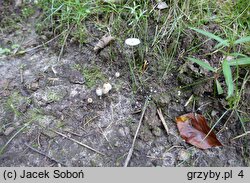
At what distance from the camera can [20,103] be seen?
65.6 inches

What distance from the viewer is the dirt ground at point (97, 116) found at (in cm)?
150

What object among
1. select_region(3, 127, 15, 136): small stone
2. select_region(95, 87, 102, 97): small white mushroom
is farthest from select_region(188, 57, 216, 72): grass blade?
select_region(3, 127, 15, 136): small stone

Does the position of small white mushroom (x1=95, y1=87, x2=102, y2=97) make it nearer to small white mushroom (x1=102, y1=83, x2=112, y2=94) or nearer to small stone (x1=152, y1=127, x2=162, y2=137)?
small white mushroom (x1=102, y1=83, x2=112, y2=94)

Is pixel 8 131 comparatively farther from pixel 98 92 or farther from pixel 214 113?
pixel 214 113

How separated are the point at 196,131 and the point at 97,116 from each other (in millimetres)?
535

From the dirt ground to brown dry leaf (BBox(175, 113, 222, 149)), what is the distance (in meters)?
0.03

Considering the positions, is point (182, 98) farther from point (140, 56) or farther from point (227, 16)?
point (227, 16)

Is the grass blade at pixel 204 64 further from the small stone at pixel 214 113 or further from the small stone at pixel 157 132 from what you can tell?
the small stone at pixel 157 132

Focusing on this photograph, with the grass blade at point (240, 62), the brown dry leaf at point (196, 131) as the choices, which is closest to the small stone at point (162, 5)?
the grass blade at point (240, 62)

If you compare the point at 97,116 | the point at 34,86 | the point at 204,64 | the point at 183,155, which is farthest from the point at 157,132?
the point at 34,86

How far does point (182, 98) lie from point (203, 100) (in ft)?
0.38

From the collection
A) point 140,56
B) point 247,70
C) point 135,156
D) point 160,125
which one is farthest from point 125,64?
point 247,70

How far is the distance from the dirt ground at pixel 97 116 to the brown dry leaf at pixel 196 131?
30mm

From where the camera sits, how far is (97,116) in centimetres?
163
